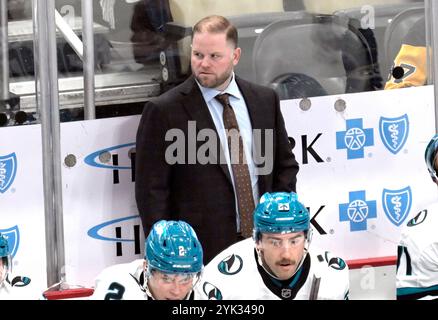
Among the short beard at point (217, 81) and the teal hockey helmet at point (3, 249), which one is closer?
the teal hockey helmet at point (3, 249)

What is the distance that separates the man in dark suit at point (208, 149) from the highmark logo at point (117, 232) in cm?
27

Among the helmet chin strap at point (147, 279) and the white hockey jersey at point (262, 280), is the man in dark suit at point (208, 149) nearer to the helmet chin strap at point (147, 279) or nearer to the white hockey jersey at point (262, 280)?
the white hockey jersey at point (262, 280)

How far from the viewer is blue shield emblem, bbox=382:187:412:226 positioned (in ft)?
22.6

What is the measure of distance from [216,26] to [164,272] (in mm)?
1247

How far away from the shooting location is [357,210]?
270 inches

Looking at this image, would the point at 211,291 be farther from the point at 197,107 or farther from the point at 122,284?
the point at 197,107

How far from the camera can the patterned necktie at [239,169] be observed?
20.9 feet

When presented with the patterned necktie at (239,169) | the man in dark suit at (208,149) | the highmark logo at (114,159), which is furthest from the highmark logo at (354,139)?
the highmark logo at (114,159)

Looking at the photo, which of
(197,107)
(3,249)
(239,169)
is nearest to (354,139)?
(239,169)

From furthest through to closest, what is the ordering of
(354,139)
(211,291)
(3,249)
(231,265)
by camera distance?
(354,139) → (231,265) → (211,291) → (3,249)

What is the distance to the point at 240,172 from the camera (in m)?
6.39
